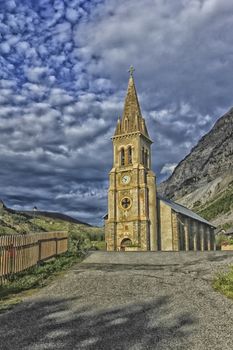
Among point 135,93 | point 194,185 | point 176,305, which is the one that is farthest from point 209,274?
point 194,185

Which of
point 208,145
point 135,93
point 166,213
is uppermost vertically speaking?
point 208,145

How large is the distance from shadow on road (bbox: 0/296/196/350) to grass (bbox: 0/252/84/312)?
41.1 inches

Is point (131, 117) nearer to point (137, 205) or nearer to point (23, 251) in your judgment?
point (137, 205)

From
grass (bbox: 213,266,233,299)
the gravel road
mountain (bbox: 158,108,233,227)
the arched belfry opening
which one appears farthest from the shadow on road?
mountain (bbox: 158,108,233,227)

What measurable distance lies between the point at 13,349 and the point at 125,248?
33.5 m

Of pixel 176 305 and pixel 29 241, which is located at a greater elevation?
pixel 29 241

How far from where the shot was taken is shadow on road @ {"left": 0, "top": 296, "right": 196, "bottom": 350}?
5.90m

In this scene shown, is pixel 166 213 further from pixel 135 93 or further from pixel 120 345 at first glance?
pixel 120 345

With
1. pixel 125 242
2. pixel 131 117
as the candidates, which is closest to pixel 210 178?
pixel 131 117

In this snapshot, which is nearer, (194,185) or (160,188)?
(194,185)

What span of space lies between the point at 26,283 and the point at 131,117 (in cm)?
3653

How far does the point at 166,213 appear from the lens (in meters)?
42.0

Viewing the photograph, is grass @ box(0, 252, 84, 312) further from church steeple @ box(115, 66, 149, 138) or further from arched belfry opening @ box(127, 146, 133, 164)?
church steeple @ box(115, 66, 149, 138)

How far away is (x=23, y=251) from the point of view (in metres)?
14.7
